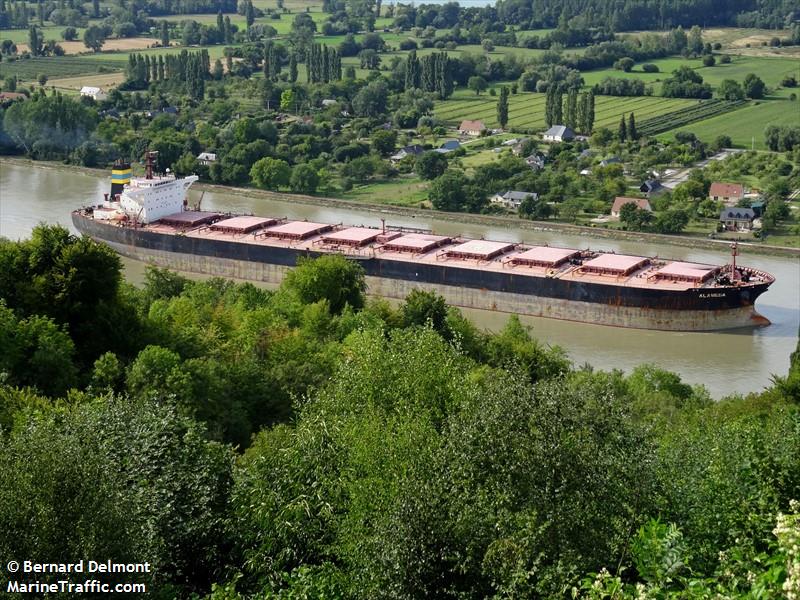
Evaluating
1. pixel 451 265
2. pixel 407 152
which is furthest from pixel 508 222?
pixel 407 152

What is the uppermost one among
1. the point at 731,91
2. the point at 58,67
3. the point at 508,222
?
the point at 58,67

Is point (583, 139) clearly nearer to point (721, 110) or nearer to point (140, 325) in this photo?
point (721, 110)

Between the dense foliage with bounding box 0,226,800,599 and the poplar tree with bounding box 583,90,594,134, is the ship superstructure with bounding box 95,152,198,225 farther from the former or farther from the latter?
the dense foliage with bounding box 0,226,800,599

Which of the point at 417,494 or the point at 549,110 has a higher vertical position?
the point at 417,494

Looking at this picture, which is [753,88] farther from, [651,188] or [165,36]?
[165,36]

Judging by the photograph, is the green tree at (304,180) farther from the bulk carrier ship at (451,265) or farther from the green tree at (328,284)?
the green tree at (328,284)

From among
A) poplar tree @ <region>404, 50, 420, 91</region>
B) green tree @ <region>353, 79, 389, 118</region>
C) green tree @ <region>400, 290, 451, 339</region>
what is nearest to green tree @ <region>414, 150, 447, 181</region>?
green tree @ <region>353, 79, 389, 118</region>
